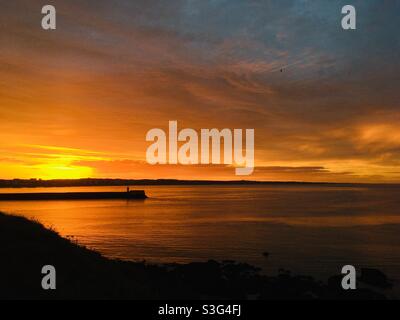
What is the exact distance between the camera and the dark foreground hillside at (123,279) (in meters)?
16.5

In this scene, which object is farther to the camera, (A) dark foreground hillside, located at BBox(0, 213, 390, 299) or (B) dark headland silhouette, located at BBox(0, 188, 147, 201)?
(B) dark headland silhouette, located at BBox(0, 188, 147, 201)

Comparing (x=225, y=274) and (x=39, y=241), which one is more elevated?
(x=39, y=241)

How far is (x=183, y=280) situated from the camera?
25750 mm

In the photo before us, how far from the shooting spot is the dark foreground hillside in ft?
54.0

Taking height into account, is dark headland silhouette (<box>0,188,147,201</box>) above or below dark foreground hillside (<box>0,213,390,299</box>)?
above

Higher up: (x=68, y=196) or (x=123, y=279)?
(x=68, y=196)

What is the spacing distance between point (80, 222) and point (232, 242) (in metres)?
30.8

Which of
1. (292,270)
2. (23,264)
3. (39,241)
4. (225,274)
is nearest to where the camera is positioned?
(23,264)

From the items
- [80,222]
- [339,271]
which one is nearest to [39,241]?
[339,271]

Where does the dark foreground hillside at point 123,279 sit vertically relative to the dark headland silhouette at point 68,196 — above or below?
below

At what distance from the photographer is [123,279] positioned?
19484 mm

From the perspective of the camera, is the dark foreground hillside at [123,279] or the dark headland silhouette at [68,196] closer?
the dark foreground hillside at [123,279]
